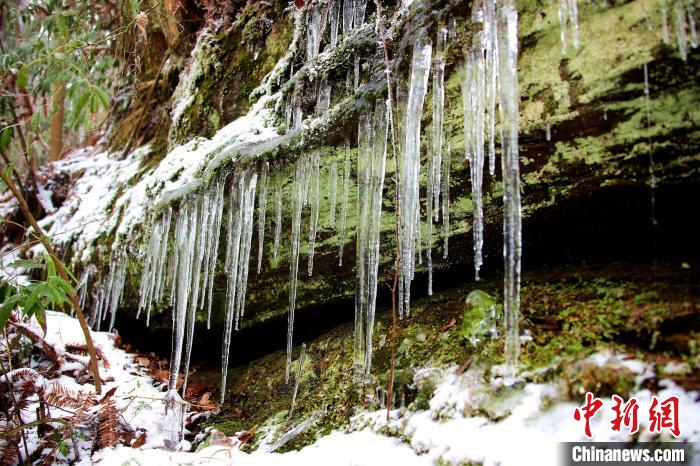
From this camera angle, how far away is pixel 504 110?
194cm

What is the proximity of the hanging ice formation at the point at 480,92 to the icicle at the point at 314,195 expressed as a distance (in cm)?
110

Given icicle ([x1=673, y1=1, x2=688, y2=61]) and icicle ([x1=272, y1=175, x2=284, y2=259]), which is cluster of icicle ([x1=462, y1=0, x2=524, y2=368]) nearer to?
icicle ([x1=673, y1=1, x2=688, y2=61])

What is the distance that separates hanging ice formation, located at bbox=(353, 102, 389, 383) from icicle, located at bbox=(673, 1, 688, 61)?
4.63 feet

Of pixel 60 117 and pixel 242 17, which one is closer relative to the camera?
Answer: pixel 242 17

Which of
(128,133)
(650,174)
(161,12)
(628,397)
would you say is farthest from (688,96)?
(128,133)

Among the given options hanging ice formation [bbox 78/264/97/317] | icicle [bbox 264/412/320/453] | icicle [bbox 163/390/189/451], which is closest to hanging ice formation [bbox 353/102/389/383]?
icicle [bbox 264/412/320/453]

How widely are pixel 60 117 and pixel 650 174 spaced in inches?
376

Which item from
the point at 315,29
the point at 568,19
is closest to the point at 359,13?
the point at 315,29

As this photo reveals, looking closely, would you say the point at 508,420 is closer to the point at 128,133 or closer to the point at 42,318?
the point at 42,318

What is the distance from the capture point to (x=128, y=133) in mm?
5660

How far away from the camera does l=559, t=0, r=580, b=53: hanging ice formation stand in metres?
1.91

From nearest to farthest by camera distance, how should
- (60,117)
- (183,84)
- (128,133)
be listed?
(183,84) → (128,133) → (60,117)

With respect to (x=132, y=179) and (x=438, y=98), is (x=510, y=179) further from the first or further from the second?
(x=132, y=179)

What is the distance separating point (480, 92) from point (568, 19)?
51cm
